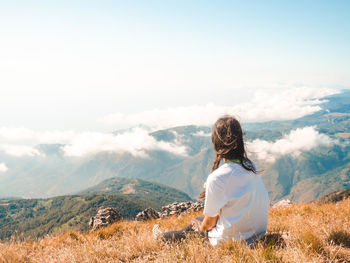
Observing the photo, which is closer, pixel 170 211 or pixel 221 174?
pixel 221 174

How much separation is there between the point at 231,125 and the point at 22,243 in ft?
25.8

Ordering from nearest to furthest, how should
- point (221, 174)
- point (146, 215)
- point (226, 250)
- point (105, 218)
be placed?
point (221, 174) → point (226, 250) → point (105, 218) → point (146, 215)

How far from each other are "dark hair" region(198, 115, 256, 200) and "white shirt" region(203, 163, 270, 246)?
0.24 meters

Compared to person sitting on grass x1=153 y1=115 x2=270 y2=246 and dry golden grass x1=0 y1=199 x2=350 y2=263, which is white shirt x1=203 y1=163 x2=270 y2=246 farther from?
dry golden grass x1=0 y1=199 x2=350 y2=263

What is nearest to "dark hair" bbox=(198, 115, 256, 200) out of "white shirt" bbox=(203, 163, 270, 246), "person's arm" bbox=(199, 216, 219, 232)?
"white shirt" bbox=(203, 163, 270, 246)

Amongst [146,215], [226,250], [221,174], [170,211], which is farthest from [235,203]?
[170,211]

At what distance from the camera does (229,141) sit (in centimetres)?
477

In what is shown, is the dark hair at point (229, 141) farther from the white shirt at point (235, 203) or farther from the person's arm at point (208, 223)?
the person's arm at point (208, 223)

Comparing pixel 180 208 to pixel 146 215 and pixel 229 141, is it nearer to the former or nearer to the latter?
pixel 146 215

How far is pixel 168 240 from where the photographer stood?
5.73m

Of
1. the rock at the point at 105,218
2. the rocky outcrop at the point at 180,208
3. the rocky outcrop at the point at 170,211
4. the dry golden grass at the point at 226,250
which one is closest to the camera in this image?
the dry golden grass at the point at 226,250

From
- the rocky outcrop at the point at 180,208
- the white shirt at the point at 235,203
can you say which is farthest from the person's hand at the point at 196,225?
the rocky outcrop at the point at 180,208

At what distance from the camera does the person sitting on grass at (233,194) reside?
4543 mm

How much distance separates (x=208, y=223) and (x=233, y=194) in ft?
3.21
